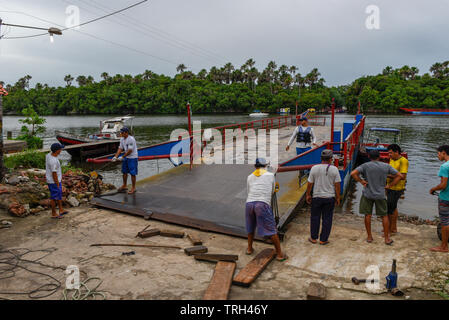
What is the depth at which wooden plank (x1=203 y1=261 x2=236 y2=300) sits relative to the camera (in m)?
3.69

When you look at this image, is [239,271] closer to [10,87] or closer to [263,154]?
[263,154]

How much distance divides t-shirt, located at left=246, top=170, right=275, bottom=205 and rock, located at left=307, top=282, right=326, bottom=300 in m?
1.38

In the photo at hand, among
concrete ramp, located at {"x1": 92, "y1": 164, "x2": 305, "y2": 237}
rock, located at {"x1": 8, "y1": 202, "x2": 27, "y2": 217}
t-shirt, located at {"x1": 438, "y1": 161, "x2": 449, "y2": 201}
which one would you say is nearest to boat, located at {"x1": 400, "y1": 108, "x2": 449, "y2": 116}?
concrete ramp, located at {"x1": 92, "y1": 164, "x2": 305, "y2": 237}

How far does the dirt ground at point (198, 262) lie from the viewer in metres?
3.96

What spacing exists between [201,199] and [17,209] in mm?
4221

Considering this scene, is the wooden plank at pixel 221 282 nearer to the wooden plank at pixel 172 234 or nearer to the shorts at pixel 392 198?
the wooden plank at pixel 172 234

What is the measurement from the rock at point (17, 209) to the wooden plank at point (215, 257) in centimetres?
457

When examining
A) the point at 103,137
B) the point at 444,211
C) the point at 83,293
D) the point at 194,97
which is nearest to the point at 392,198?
the point at 444,211

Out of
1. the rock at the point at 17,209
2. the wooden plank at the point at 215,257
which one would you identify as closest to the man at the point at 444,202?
the wooden plank at the point at 215,257

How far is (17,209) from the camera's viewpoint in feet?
22.1

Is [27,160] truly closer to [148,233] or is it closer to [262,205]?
[148,233]

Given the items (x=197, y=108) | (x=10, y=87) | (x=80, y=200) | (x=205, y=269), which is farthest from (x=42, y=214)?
(x=10, y=87)

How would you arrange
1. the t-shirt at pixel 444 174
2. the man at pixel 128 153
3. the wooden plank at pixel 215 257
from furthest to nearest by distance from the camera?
the man at pixel 128 153
the t-shirt at pixel 444 174
the wooden plank at pixel 215 257

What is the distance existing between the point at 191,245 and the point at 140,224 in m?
1.59
